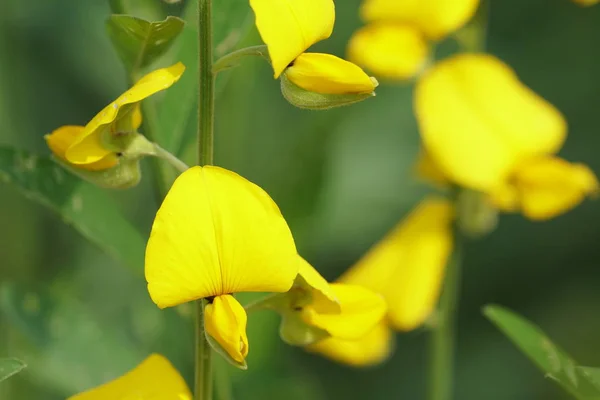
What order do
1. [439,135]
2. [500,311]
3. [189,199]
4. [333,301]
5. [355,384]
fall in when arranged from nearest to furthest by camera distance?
Answer: [189,199] < [333,301] < [500,311] < [439,135] < [355,384]

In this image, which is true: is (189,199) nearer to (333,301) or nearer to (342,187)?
(333,301)

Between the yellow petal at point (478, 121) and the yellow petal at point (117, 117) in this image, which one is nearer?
the yellow petal at point (117, 117)

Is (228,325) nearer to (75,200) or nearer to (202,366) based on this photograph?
(202,366)

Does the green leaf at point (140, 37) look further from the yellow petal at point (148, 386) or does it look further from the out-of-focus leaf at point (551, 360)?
the out-of-focus leaf at point (551, 360)

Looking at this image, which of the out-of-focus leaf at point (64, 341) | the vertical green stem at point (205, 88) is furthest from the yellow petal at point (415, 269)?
the vertical green stem at point (205, 88)

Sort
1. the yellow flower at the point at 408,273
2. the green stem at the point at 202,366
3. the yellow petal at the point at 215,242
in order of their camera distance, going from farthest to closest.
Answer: the yellow flower at the point at 408,273
the green stem at the point at 202,366
the yellow petal at the point at 215,242

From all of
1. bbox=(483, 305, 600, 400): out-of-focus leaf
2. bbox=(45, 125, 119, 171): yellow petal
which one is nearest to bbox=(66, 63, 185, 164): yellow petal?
bbox=(45, 125, 119, 171): yellow petal

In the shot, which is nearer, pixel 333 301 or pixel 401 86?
pixel 333 301

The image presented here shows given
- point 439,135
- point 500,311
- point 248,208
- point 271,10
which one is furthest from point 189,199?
point 439,135

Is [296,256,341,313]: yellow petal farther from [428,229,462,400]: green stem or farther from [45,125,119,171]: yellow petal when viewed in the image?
[428,229,462,400]: green stem
